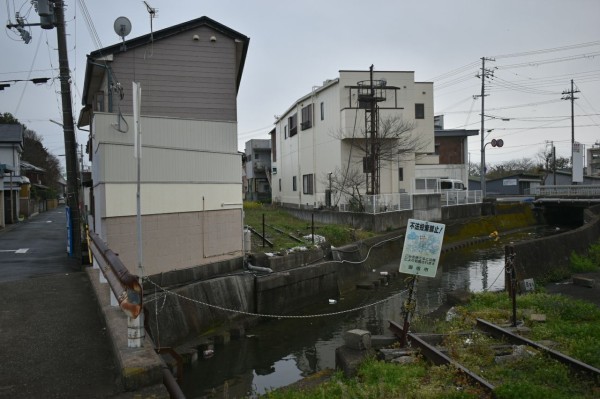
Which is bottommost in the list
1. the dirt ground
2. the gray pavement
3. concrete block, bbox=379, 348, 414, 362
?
the dirt ground

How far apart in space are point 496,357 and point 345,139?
76.2 ft

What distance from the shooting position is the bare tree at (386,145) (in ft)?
96.2

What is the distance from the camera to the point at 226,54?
14773 mm

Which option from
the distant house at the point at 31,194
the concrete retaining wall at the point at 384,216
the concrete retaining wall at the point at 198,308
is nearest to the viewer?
the concrete retaining wall at the point at 198,308

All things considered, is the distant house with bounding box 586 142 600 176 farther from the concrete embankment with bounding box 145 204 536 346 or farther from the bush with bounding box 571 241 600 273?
the concrete embankment with bounding box 145 204 536 346

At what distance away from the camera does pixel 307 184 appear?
35.7 meters

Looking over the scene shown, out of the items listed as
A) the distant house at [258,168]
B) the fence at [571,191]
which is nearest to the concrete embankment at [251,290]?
the fence at [571,191]

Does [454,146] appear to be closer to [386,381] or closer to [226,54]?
[226,54]

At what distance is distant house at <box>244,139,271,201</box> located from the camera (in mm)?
54938

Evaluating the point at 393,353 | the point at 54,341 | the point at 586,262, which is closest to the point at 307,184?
the point at 586,262

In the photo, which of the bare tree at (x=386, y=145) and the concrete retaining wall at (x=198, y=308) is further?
the bare tree at (x=386, y=145)

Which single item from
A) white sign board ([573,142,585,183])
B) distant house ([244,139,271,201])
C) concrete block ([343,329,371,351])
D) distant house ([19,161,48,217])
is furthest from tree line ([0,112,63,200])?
white sign board ([573,142,585,183])

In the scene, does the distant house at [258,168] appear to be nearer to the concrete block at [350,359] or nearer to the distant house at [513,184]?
the distant house at [513,184]

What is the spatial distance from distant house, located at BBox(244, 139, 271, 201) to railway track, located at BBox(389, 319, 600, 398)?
46.0m
